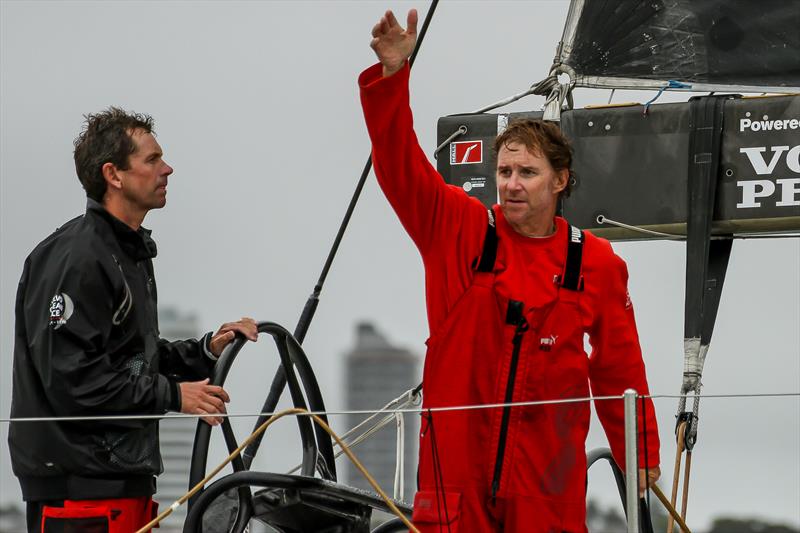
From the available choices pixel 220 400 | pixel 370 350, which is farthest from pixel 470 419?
pixel 370 350

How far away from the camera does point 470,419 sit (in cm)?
304

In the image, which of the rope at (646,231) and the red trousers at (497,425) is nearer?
the red trousers at (497,425)

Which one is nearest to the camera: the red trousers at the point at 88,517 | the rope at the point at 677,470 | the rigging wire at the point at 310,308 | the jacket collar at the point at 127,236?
the red trousers at the point at 88,517

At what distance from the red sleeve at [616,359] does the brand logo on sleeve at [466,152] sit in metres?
1.63

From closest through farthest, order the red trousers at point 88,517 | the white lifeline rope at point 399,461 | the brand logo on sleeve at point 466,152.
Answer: the red trousers at point 88,517, the white lifeline rope at point 399,461, the brand logo on sleeve at point 466,152

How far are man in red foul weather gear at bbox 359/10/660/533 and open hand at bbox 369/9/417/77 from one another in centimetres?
1

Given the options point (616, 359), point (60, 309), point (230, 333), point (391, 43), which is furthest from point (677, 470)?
point (60, 309)

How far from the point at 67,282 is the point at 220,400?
38cm

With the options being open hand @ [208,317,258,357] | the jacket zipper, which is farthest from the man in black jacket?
the jacket zipper

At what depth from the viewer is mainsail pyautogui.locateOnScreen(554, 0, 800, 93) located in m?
4.43

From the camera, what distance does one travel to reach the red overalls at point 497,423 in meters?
3.02

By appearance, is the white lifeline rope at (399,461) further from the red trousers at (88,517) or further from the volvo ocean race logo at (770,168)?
the volvo ocean race logo at (770,168)

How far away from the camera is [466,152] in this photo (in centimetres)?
485

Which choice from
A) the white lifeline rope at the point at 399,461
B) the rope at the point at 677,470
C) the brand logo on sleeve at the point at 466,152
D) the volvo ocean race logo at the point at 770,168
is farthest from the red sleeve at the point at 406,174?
the brand logo on sleeve at the point at 466,152
